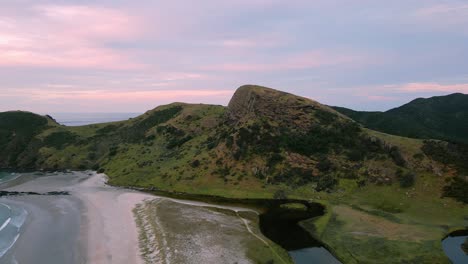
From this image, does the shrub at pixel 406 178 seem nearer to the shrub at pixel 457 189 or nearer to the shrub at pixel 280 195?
the shrub at pixel 457 189

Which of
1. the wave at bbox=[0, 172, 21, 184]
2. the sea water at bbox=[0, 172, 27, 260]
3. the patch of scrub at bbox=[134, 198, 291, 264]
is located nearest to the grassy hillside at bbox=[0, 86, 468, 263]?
the patch of scrub at bbox=[134, 198, 291, 264]

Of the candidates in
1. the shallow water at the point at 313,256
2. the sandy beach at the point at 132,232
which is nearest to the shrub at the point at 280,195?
the sandy beach at the point at 132,232

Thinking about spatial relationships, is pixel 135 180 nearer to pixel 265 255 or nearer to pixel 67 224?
pixel 67 224

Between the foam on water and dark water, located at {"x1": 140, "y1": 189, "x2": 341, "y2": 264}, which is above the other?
dark water, located at {"x1": 140, "y1": 189, "x2": 341, "y2": 264}

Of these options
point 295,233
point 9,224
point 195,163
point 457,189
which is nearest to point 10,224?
point 9,224

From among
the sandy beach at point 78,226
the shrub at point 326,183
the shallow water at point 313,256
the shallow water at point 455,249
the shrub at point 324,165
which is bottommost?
the sandy beach at point 78,226

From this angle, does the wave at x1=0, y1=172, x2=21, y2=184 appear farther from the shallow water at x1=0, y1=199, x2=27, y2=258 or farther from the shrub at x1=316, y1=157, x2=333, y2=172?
the shrub at x1=316, y1=157, x2=333, y2=172

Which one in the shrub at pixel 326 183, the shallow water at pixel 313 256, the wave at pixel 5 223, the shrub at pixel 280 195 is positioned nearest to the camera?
the shallow water at pixel 313 256
